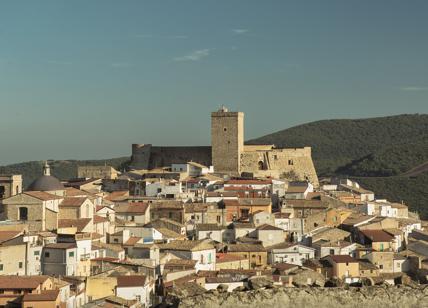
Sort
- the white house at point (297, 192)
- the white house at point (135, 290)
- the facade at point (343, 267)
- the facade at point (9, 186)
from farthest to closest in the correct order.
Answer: the white house at point (297, 192)
the facade at point (9, 186)
the facade at point (343, 267)
the white house at point (135, 290)

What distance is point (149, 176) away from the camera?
176 ft

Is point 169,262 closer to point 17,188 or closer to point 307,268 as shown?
point 307,268

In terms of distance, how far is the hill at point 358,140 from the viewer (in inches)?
3602

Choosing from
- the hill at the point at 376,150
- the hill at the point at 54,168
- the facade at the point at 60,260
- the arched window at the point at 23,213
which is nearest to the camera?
the facade at the point at 60,260

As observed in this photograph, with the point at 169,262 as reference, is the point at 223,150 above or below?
above

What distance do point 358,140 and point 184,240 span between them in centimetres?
8583

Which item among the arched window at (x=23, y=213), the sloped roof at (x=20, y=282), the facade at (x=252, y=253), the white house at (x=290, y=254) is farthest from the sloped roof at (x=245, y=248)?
the sloped roof at (x=20, y=282)

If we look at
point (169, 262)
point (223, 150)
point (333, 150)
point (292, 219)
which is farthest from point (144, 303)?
point (333, 150)

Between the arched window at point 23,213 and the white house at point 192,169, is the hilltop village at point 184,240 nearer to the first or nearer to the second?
the arched window at point 23,213

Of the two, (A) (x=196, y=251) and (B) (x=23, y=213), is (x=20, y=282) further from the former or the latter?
(B) (x=23, y=213)

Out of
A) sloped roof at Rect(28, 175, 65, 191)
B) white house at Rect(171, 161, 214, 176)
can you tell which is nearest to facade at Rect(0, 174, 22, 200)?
sloped roof at Rect(28, 175, 65, 191)

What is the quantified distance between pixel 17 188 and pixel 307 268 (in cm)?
1738

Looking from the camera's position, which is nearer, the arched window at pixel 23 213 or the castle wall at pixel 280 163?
the arched window at pixel 23 213

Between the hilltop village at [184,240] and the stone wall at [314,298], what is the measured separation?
2.84 ft
